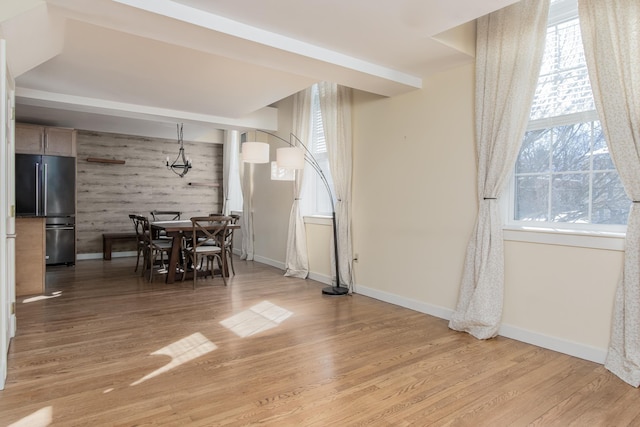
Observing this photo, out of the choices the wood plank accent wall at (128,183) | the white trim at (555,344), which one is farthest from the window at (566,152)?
the wood plank accent wall at (128,183)

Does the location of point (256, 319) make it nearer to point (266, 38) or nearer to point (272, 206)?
point (266, 38)

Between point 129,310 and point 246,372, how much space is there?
2093 millimetres

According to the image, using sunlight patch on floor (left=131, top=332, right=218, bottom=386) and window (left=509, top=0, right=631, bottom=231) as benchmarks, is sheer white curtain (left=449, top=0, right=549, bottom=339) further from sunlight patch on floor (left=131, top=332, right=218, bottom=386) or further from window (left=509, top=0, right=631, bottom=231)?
sunlight patch on floor (left=131, top=332, right=218, bottom=386)

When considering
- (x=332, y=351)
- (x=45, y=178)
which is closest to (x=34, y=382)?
(x=332, y=351)

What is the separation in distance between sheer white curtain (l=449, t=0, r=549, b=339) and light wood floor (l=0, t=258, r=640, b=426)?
1.06 feet

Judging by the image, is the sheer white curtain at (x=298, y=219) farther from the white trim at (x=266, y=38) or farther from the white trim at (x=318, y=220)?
the white trim at (x=266, y=38)

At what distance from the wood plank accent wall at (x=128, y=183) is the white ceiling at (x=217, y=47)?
2742mm

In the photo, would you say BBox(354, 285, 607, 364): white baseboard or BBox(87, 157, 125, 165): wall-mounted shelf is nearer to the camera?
BBox(354, 285, 607, 364): white baseboard

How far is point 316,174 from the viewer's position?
6.12 metres

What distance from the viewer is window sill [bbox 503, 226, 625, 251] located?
2.79 metres

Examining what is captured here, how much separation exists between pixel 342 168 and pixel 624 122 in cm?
302

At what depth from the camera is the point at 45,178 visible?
21.3ft

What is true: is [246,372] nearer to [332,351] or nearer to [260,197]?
[332,351]

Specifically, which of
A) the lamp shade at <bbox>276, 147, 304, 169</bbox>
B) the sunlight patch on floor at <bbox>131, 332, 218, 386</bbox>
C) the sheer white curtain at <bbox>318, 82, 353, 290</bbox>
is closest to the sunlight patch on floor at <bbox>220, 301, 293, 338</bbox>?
the sunlight patch on floor at <bbox>131, 332, 218, 386</bbox>
